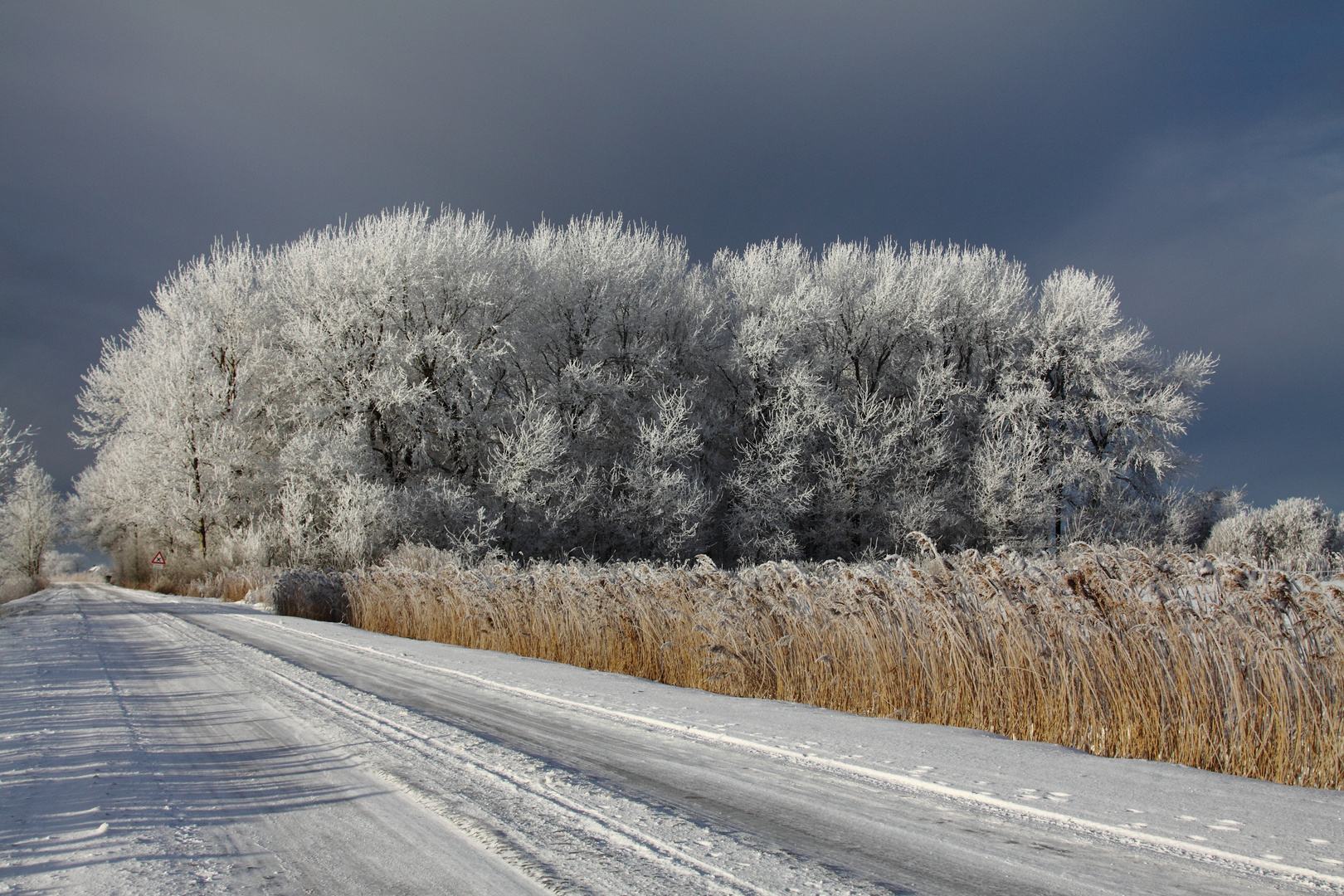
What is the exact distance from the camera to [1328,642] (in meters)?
4.31

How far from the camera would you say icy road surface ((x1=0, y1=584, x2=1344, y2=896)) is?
8.77ft

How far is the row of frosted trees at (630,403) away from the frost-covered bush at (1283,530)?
1.99 meters

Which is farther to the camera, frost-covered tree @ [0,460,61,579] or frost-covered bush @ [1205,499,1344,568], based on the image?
frost-covered tree @ [0,460,61,579]

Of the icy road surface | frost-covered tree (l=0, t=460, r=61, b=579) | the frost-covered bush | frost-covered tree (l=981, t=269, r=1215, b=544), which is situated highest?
frost-covered tree (l=981, t=269, r=1215, b=544)

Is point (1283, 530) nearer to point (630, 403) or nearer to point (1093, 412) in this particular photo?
point (1093, 412)

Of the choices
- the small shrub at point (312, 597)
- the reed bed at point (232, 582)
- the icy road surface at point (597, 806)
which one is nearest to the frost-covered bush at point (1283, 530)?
the icy road surface at point (597, 806)

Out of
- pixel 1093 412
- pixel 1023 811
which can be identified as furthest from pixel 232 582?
pixel 1093 412

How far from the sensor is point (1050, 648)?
5.20m

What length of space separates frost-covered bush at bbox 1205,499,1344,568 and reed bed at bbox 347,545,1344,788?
24.5 m

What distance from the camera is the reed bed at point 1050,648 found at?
13.9 ft

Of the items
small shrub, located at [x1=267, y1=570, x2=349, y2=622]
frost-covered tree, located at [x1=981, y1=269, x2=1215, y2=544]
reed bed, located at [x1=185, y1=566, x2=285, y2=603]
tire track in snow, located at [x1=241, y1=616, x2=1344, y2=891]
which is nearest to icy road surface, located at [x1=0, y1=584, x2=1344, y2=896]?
tire track in snow, located at [x1=241, y1=616, x2=1344, y2=891]

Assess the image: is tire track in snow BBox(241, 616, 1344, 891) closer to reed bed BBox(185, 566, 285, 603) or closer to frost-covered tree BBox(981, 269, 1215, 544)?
reed bed BBox(185, 566, 285, 603)

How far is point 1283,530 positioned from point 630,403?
2399 cm

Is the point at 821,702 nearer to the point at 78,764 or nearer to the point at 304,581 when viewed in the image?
the point at 78,764
